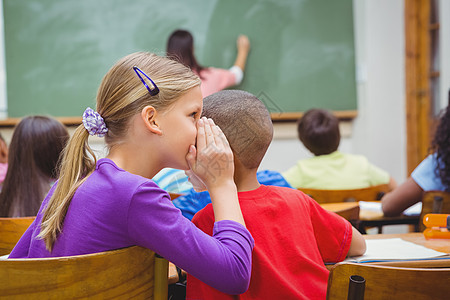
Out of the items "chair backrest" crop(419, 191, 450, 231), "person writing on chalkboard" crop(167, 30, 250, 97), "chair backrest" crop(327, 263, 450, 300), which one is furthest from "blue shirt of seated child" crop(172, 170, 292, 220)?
"person writing on chalkboard" crop(167, 30, 250, 97)

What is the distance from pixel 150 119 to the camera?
1.09 metres

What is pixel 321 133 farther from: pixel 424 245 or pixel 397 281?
pixel 397 281

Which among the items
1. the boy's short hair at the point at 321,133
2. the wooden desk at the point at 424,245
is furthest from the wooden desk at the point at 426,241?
the boy's short hair at the point at 321,133

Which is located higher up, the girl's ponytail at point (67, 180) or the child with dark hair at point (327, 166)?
the girl's ponytail at point (67, 180)

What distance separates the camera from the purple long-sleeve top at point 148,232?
0.91 meters

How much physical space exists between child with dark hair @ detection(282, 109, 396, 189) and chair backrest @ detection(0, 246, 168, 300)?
70.7 inches

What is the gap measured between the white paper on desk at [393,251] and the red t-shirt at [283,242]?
0.10 m

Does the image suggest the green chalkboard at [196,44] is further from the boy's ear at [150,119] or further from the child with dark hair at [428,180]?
the boy's ear at [150,119]

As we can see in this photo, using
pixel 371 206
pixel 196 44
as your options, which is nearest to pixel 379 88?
pixel 196 44

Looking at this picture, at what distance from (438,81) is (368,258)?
11.0ft

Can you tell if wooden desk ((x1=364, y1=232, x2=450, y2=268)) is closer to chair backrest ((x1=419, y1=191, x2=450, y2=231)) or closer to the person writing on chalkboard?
chair backrest ((x1=419, y1=191, x2=450, y2=231))

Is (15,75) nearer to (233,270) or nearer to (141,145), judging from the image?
(141,145)

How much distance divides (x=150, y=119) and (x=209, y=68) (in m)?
3.17

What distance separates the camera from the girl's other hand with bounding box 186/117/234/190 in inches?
41.7
